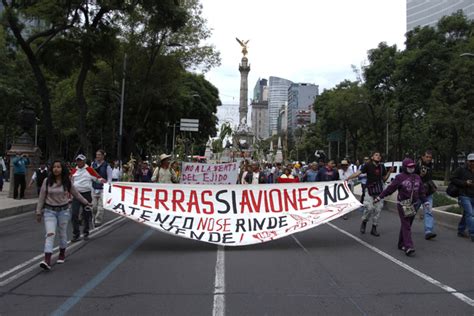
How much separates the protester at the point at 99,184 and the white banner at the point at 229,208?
5.74ft

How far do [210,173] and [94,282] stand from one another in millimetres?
12744

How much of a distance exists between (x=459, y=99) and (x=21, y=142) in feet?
82.1

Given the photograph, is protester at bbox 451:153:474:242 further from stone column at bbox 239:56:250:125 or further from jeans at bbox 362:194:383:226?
stone column at bbox 239:56:250:125

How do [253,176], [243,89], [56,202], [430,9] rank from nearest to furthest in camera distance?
1. [56,202]
2. [253,176]
3. [430,9]
4. [243,89]

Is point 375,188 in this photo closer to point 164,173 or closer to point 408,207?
point 408,207

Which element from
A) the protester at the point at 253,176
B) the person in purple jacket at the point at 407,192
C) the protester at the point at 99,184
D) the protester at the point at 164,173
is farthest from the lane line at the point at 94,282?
the protester at the point at 253,176

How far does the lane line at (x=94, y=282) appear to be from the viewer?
5293 millimetres

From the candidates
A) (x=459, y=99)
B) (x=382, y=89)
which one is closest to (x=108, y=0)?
(x=459, y=99)

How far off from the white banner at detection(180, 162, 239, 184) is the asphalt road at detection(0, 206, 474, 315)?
8676 millimetres

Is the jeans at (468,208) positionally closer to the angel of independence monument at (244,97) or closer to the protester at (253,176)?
the protester at (253,176)

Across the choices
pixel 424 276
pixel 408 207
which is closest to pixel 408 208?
pixel 408 207

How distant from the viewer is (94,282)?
21.1 ft

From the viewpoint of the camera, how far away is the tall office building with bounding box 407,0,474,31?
2670 inches

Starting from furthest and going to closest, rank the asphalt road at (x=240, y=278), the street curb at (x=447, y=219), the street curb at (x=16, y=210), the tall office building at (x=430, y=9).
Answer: the tall office building at (x=430, y=9), the street curb at (x=16, y=210), the street curb at (x=447, y=219), the asphalt road at (x=240, y=278)
